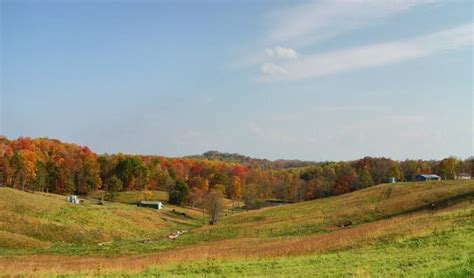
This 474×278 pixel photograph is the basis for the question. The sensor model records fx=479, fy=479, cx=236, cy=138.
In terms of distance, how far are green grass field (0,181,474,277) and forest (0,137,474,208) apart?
61.0m

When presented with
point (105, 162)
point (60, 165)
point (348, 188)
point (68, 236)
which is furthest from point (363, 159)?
point (68, 236)

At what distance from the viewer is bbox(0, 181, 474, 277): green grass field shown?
71.8 ft

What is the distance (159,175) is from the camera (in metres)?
179

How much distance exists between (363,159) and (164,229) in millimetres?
124322

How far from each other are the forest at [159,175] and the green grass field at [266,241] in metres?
61.0

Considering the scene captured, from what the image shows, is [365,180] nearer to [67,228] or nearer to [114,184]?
[114,184]

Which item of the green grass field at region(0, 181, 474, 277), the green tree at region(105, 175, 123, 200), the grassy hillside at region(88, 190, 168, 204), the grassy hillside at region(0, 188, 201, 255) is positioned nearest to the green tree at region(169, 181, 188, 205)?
the grassy hillside at region(88, 190, 168, 204)

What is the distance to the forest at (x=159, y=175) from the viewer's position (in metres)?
139

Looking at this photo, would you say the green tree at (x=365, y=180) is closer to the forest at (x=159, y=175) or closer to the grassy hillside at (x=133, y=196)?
the forest at (x=159, y=175)

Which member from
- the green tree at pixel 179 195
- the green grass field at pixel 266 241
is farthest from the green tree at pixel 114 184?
the green grass field at pixel 266 241

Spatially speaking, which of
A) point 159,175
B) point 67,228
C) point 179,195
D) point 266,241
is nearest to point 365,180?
point 179,195

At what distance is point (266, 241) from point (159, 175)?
453 feet

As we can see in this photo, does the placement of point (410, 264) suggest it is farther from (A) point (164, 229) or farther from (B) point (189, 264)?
(A) point (164, 229)

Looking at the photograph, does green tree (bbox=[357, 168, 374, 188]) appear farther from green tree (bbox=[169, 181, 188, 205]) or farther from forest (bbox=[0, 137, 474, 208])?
green tree (bbox=[169, 181, 188, 205])
